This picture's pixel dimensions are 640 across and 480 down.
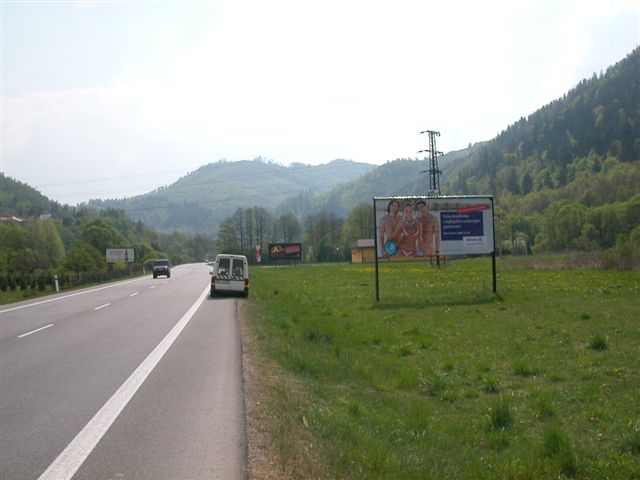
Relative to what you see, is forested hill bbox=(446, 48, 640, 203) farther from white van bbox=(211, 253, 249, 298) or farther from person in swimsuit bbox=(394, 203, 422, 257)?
person in swimsuit bbox=(394, 203, 422, 257)

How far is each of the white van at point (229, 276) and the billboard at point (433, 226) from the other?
335 inches

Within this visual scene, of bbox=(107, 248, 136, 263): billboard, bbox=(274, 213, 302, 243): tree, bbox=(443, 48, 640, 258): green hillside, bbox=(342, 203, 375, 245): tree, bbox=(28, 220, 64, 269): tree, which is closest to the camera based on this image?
bbox=(443, 48, 640, 258): green hillside

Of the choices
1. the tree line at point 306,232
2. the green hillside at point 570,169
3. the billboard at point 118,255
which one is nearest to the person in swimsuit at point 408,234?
the green hillside at point 570,169

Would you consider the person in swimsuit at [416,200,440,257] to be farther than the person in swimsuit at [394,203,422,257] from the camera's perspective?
Yes

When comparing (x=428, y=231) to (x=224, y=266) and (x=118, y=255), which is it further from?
(x=118, y=255)

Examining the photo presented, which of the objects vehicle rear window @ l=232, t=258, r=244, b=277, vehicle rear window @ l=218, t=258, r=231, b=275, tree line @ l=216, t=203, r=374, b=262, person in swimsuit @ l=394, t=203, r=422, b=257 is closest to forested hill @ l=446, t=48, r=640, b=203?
tree line @ l=216, t=203, r=374, b=262

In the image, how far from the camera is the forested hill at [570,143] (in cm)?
14025

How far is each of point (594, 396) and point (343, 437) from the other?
427 centimetres

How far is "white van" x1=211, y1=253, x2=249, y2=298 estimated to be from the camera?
3150cm

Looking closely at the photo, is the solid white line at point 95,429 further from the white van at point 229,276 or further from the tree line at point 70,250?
the tree line at point 70,250

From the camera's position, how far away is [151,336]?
1625 centimetres

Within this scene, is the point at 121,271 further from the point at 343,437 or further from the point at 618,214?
the point at 343,437

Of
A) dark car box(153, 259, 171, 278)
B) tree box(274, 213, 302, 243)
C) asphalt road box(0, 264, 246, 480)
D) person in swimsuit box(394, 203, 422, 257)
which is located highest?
tree box(274, 213, 302, 243)

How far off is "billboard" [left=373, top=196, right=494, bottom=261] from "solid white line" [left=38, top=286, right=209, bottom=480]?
14978 millimetres
